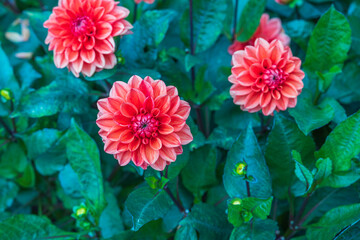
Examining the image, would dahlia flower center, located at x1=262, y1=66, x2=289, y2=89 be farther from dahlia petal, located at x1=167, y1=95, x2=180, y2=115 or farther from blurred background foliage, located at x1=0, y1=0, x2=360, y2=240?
dahlia petal, located at x1=167, y1=95, x2=180, y2=115

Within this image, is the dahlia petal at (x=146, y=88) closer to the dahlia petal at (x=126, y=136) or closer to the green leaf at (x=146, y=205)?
the dahlia petal at (x=126, y=136)

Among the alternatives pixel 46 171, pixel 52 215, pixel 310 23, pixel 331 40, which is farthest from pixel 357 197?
pixel 52 215

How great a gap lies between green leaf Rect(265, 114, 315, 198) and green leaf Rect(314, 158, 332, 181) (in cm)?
9

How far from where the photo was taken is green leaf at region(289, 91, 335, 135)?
950 millimetres

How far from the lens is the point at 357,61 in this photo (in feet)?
4.16

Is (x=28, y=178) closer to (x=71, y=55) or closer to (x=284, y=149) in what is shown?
(x=71, y=55)

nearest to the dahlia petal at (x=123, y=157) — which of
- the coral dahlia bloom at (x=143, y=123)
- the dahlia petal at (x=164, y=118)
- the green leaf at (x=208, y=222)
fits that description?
the coral dahlia bloom at (x=143, y=123)

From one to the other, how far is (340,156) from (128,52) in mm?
665

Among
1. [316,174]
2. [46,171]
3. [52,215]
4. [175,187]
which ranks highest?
[316,174]

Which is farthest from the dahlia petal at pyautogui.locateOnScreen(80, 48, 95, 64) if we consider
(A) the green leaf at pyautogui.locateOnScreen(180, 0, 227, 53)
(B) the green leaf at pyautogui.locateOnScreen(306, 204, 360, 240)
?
(B) the green leaf at pyautogui.locateOnScreen(306, 204, 360, 240)

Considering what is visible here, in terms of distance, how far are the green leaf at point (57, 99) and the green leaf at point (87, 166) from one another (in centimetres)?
9

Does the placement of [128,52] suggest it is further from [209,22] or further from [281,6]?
[281,6]

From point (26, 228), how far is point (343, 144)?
894 millimetres

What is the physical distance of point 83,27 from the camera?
956 mm
